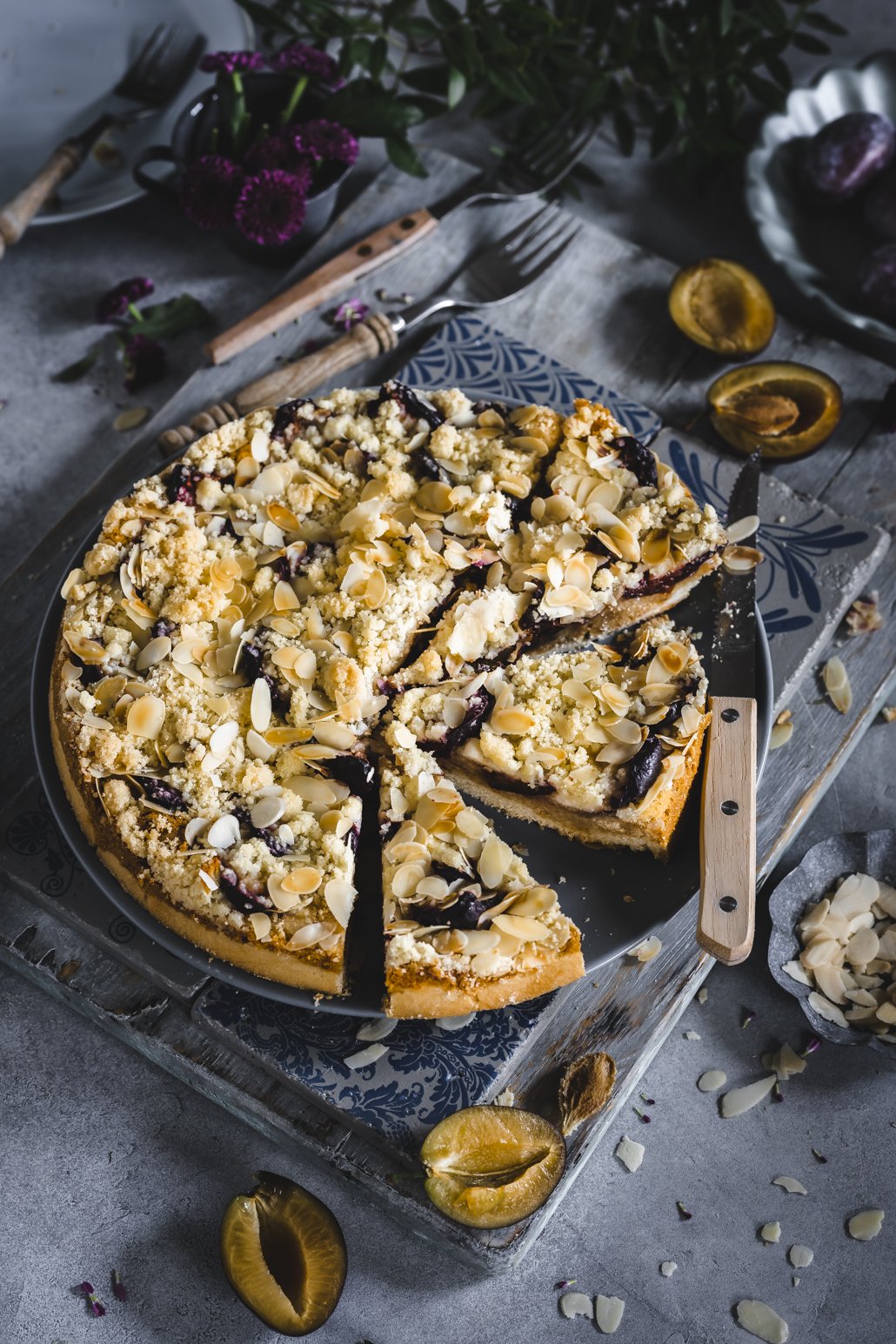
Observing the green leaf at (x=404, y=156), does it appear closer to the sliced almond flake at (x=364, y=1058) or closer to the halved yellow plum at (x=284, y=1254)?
the sliced almond flake at (x=364, y=1058)

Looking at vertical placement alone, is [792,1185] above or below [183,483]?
below

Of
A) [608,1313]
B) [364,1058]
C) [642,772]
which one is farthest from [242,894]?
[608,1313]

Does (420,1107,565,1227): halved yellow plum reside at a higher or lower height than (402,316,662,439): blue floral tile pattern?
lower

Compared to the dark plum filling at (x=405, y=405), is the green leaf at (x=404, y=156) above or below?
above

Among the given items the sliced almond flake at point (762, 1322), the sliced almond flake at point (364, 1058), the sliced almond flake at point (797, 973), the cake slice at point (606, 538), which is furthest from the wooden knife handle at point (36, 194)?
the sliced almond flake at point (762, 1322)

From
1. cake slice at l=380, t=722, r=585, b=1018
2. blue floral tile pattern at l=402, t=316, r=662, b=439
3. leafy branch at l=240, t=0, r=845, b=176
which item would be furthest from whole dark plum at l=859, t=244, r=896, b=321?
cake slice at l=380, t=722, r=585, b=1018

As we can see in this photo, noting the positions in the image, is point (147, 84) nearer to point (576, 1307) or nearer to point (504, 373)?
point (504, 373)

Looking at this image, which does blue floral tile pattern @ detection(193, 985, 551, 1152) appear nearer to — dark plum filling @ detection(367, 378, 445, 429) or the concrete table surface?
the concrete table surface
